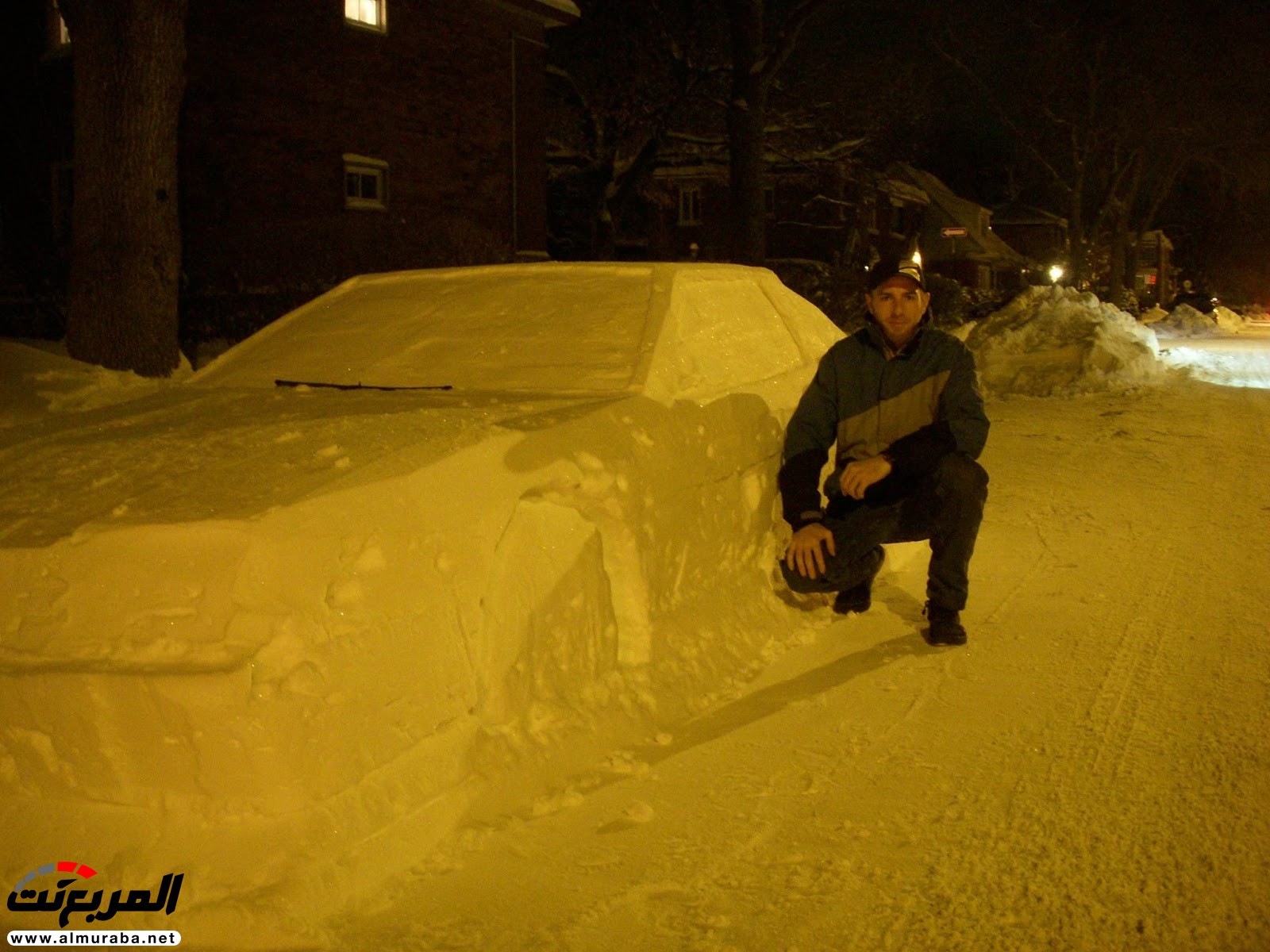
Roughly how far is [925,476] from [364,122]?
15.3m

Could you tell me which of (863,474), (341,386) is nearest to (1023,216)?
(863,474)

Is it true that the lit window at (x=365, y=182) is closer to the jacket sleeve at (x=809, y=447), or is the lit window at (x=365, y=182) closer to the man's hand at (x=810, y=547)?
the jacket sleeve at (x=809, y=447)

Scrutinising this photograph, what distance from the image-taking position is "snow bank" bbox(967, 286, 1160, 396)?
1332 centimetres

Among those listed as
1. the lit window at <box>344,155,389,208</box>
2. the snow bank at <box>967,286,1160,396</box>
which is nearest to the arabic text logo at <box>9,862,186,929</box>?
the snow bank at <box>967,286,1160,396</box>

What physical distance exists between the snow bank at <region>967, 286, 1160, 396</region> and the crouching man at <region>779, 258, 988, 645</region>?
30.0ft

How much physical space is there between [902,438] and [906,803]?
1793 mm

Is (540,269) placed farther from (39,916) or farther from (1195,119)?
(1195,119)

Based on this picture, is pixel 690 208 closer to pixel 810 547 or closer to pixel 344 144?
pixel 344 144

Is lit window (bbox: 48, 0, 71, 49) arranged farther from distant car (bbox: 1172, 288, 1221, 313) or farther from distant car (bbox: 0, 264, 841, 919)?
distant car (bbox: 1172, 288, 1221, 313)

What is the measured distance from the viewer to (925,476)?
4699 mm

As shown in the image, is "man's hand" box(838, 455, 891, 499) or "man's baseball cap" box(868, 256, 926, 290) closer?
"man's hand" box(838, 455, 891, 499)

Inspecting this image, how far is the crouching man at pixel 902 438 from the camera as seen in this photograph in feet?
15.2

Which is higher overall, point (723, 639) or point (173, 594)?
point (173, 594)

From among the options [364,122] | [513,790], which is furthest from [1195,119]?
[513,790]
